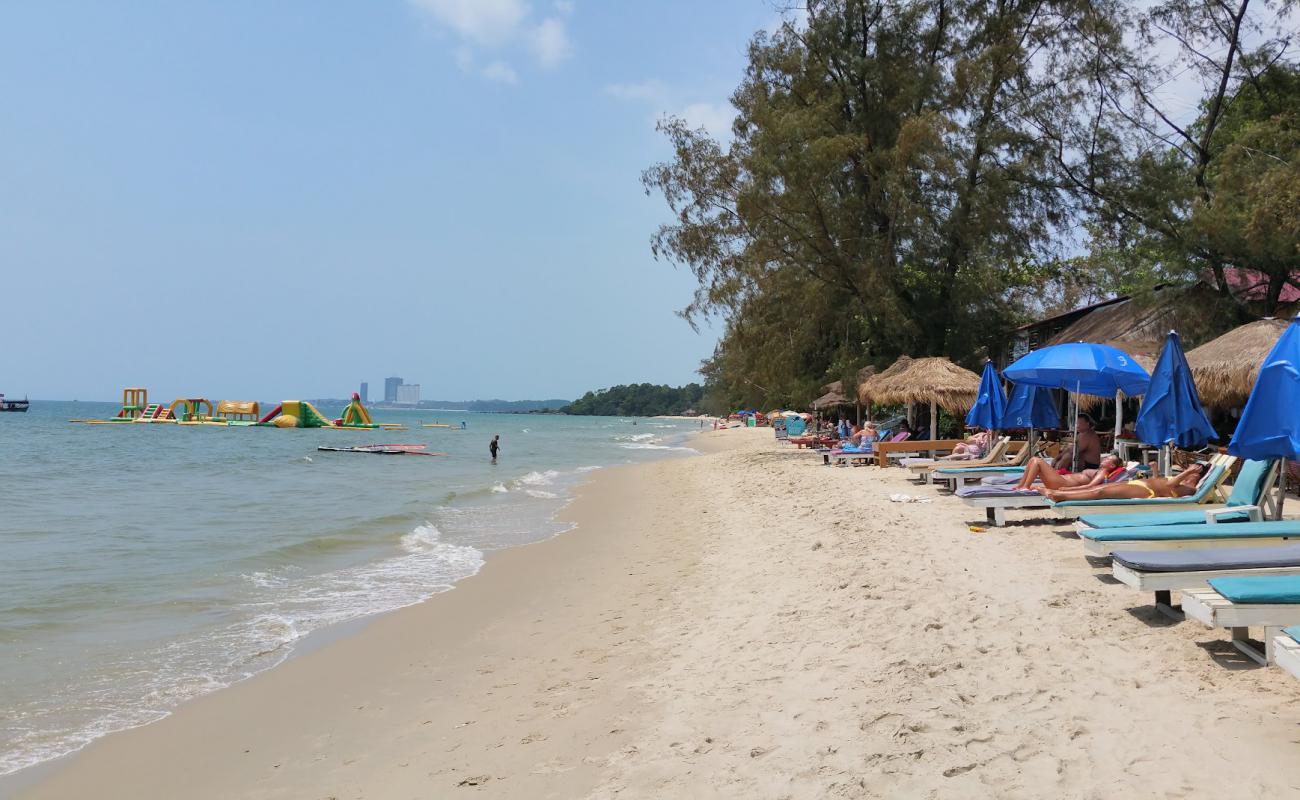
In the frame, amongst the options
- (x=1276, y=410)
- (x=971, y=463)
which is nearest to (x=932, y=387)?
(x=971, y=463)

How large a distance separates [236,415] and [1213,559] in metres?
68.6

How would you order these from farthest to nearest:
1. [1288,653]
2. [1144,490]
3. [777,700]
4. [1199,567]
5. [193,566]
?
[193,566] < [1144,490] < [1199,567] < [777,700] < [1288,653]

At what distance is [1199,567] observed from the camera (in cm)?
446

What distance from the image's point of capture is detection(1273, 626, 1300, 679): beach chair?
3.18 m

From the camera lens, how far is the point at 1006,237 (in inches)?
829

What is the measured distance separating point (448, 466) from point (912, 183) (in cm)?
1691

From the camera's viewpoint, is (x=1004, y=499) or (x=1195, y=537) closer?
(x=1195, y=537)

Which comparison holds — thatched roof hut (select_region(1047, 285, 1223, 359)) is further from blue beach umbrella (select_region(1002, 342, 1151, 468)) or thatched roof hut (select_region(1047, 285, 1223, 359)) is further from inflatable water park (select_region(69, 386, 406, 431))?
inflatable water park (select_region(69, 386, 406, 431))

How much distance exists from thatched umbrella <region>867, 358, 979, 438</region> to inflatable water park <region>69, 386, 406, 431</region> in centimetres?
4038

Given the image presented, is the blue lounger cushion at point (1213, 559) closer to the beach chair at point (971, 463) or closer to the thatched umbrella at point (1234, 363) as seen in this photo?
the beach chair at point (971, 463)

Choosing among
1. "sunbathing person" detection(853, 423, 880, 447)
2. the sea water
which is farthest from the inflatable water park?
"sunbathing person" detection(853, 423, 880, 447)

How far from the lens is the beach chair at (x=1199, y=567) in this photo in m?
4.43

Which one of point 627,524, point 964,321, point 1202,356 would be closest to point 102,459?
point 627,524

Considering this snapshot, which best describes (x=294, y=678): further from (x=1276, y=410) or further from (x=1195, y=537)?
(x=1276, y=410)
